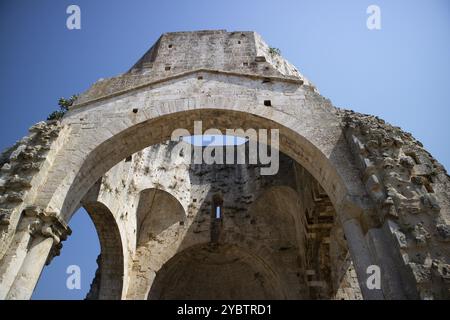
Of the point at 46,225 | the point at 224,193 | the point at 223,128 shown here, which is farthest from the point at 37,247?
the point at 224,193

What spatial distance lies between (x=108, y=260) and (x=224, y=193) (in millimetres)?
4672

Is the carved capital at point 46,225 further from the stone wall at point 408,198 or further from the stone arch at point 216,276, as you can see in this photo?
the stone arch at point 216,276

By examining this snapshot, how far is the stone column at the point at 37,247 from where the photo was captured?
4160mm

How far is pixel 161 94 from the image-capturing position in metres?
6.59

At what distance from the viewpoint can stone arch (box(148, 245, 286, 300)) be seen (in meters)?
10.6

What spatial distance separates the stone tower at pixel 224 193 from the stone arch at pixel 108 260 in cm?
4

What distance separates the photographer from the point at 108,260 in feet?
30.7

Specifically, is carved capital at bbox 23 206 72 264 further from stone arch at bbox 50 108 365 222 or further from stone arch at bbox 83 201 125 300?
stone arch at bbox 83 201 125 300

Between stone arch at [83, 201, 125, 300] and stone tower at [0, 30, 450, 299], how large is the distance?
4 centimetres

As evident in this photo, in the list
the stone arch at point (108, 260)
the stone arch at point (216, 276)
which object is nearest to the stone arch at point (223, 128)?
the stone arch at point (108, 260)

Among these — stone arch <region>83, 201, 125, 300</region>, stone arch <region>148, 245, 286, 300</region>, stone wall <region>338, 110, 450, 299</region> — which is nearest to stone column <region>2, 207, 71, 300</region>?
stone arch <region>83, 201, 125, 300</region>
